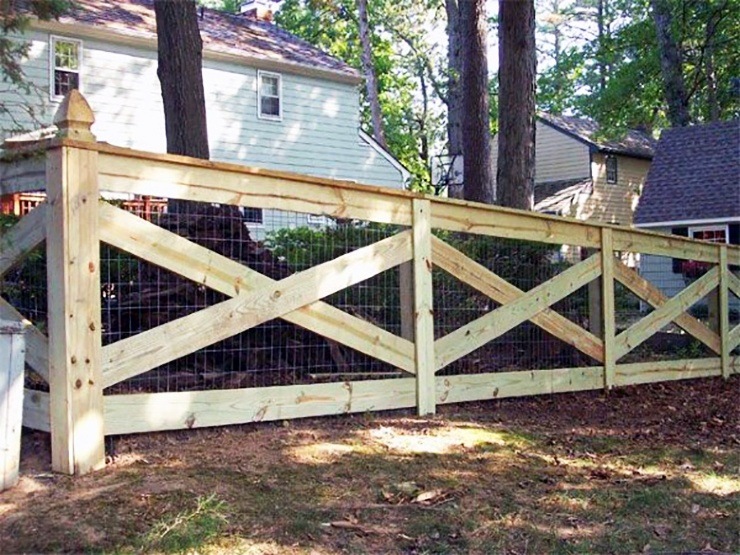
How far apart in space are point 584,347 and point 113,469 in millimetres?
4330

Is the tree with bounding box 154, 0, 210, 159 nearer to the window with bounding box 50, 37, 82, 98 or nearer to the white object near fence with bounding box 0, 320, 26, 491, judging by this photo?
the white object near fence with bounding box 0, 320, 26, 491

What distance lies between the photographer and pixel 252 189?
5020 millimetres

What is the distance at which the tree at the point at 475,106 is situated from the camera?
11359 mm

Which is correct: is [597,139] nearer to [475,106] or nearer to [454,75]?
[454,75]

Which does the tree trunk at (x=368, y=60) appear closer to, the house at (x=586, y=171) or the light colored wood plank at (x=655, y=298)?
the house at (x=586, y=171)

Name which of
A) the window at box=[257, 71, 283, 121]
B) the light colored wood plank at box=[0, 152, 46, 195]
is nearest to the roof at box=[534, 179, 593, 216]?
the window at box=[257, 71, 283, 121]

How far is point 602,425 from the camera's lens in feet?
20.1

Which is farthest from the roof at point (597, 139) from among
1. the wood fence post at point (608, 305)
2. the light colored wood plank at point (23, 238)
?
the light colored wood plank at point (23, 238)

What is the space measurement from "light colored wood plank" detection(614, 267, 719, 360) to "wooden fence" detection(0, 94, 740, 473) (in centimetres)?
11

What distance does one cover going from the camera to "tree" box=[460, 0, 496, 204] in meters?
11.4

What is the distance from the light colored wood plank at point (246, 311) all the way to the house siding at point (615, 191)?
78.4 feet

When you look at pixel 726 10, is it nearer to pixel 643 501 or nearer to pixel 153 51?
pixel 153 51

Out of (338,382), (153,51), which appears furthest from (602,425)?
(153,51)

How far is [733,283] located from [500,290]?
3.92 m
